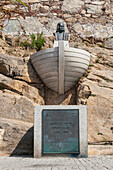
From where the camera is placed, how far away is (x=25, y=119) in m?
5.25

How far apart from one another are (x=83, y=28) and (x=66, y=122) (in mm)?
5404

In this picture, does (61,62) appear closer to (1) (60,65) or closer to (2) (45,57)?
(1) (60,65)

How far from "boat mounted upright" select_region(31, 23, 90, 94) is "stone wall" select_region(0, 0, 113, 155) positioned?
24cm

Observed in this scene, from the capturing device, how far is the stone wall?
487cm

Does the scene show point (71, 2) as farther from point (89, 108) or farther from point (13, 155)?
point (13, 155)

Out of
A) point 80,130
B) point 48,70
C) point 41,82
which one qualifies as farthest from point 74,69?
point 80,130

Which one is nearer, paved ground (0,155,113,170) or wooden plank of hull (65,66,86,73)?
paved ground (0,155,113,170)

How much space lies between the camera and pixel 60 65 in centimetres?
598

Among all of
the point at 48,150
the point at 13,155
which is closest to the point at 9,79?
the point at 13,155

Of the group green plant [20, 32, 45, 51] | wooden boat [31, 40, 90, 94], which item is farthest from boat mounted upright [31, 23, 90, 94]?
green plant [20, 32, 45, 51]

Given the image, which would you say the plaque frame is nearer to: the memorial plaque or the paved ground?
the memorial plaque

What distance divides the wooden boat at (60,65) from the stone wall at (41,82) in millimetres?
240

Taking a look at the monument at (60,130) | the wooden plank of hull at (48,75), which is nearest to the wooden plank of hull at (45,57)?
the wooden plank of hull at (48,75)

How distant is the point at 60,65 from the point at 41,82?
3.04 feet
